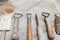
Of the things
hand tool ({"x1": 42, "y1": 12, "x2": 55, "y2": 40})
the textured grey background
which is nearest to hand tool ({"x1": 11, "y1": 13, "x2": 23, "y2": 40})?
the textured grey background

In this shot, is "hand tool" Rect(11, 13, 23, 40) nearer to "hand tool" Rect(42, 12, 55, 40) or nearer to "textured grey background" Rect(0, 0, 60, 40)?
"textured grey background" Rect(0, 0, 60, 40)

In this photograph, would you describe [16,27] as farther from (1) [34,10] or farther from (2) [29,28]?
(1) [34,10]

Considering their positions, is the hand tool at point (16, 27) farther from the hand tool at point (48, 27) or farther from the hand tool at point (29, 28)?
the hand tool at point (48, 27)

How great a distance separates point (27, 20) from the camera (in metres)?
0.96

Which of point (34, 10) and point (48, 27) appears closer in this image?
point (48, 27)

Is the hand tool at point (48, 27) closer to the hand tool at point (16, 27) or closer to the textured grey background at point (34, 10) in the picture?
the textured grey background at point (34, 10)

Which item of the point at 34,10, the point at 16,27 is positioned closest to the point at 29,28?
the point at 16,27

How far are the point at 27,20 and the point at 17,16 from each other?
0.26 feet

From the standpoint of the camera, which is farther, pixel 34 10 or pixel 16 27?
pixel 34 10

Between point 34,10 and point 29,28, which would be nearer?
point 29,28

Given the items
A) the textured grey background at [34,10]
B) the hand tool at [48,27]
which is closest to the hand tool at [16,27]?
the textured grey background at [34,10]

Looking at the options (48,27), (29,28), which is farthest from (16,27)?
(48,27)

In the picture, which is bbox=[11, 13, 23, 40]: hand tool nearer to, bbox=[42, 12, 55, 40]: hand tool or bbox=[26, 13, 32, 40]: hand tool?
bbox=[26, 13, 32, 40]: hand tool

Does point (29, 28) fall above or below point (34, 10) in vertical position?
below
